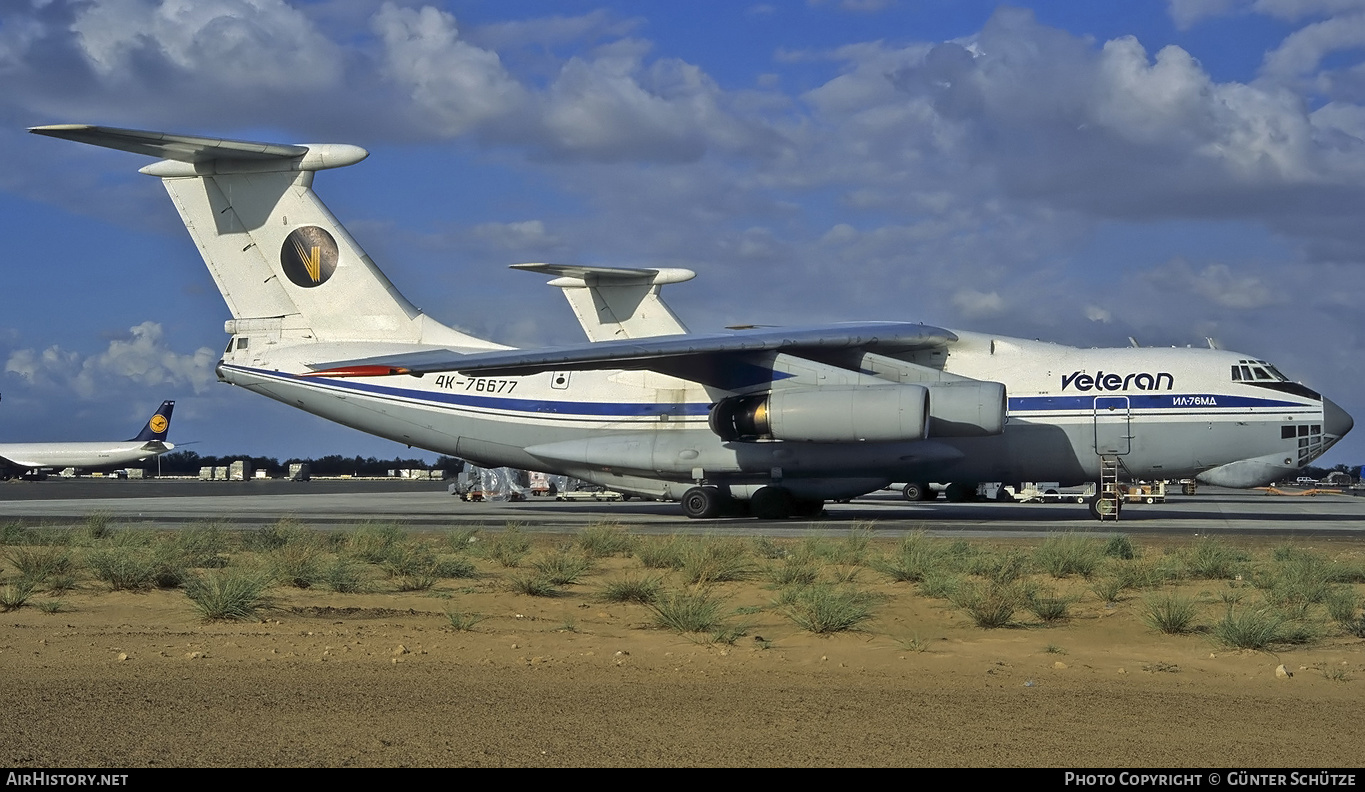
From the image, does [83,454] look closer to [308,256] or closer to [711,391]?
[308,256]

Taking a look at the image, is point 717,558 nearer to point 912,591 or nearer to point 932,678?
point 912,591

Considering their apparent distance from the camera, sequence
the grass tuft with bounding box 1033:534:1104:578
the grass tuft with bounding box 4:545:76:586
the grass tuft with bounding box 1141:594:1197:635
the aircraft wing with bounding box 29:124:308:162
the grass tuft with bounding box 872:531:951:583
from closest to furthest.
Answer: the grass tuft with bounding box 1141:594:1197:635 → the grass tuft with bounding box 4:545:76:586 → the grass tuft with bounding box 872:531:951:583 → the grass tuft with bounding box 1033:534:1104:578 → the aircraft wing with bounding box 29:124:308:162

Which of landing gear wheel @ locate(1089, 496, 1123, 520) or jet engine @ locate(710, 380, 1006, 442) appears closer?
jet engine @ locate(710, 380, 1006, 442)

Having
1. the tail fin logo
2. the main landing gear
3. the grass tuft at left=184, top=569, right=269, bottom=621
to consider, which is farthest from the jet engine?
the grass tuft at left=184, top=569, right=269, bottom=621

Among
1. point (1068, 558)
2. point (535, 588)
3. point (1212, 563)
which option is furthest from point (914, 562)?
point (535, 588)

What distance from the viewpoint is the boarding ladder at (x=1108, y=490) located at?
18859 mm

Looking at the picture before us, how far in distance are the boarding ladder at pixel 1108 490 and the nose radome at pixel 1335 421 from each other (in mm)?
3129

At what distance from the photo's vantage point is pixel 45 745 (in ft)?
14.4

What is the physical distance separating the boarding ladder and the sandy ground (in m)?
10.6

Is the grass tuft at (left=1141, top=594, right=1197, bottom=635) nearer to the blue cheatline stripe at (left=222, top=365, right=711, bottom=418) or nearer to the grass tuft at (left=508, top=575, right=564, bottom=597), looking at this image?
the grass tuft at (left=508, top=575, right=564, bottom=597)

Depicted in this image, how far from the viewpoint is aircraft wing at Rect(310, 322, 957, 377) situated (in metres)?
18.1

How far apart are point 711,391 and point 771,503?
7.16 feet
